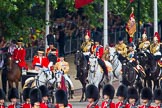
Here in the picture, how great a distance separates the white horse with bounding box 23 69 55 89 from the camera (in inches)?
1575

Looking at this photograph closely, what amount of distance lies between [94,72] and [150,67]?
2.95 m

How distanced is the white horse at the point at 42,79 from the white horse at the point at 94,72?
1.80 meters

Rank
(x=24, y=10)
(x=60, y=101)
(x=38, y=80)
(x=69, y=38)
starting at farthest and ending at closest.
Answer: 1. (x=69, y=38)
2. (x=24, y=10)
3. (x=38, y=80)
4. (x=60, y=101)

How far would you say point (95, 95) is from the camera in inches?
1283

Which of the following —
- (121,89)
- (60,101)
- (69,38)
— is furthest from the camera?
(69,38)

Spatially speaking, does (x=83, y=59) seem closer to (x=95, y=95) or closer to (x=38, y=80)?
(x=38, y=80)

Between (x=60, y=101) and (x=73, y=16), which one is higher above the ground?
(x=73, y=16)

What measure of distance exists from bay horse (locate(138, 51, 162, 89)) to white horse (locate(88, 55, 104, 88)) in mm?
2269

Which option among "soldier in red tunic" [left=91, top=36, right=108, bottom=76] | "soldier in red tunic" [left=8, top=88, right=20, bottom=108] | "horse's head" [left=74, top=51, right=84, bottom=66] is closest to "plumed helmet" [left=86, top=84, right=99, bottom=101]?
"soldier in red tunic" [left=8, top=88, right=20, bottom=108]

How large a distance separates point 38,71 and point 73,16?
654 inches

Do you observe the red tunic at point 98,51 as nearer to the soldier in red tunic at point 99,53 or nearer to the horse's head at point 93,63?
the soldier in red tunic at point 99,53

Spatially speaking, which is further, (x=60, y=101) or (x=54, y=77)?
(x=54, y=77)

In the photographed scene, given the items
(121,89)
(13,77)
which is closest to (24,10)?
(13,77)

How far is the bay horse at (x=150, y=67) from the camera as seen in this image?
43531 millimetres
